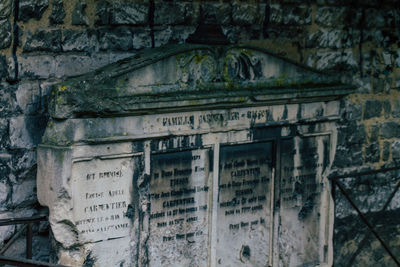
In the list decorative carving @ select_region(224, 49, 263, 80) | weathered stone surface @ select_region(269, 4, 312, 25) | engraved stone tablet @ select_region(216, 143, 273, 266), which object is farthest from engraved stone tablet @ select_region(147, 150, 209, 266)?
weathered stone surface @ select_region(269, 4, 312, 25)

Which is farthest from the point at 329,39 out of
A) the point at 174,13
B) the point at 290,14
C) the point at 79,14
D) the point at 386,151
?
the point at 79,14

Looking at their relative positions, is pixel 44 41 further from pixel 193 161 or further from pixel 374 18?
pixel 374 18

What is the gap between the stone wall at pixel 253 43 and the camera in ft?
13.0

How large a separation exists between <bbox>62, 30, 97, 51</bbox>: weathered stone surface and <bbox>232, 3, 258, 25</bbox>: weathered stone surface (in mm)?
1130

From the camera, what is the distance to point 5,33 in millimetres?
3838

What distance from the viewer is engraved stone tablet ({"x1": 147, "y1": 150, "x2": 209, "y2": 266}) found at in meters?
4.04

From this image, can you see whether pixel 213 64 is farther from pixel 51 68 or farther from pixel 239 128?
pixel 51 68

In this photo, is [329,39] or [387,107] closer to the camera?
[329,39]

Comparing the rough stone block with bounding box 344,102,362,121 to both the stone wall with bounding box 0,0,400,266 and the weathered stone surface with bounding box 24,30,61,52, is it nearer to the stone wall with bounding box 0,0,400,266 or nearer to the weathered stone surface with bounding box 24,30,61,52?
the stone wall with bounding box 0,0,400,266

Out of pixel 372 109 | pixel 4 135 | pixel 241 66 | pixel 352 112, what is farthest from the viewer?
pixel 372 109

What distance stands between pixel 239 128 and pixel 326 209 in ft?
3.49

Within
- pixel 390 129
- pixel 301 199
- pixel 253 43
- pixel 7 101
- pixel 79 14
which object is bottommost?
pixel 301 199

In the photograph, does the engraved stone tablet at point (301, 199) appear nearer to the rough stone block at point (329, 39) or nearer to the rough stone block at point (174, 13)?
the rough stone block at point (329, 39)

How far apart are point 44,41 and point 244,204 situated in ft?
5.61
